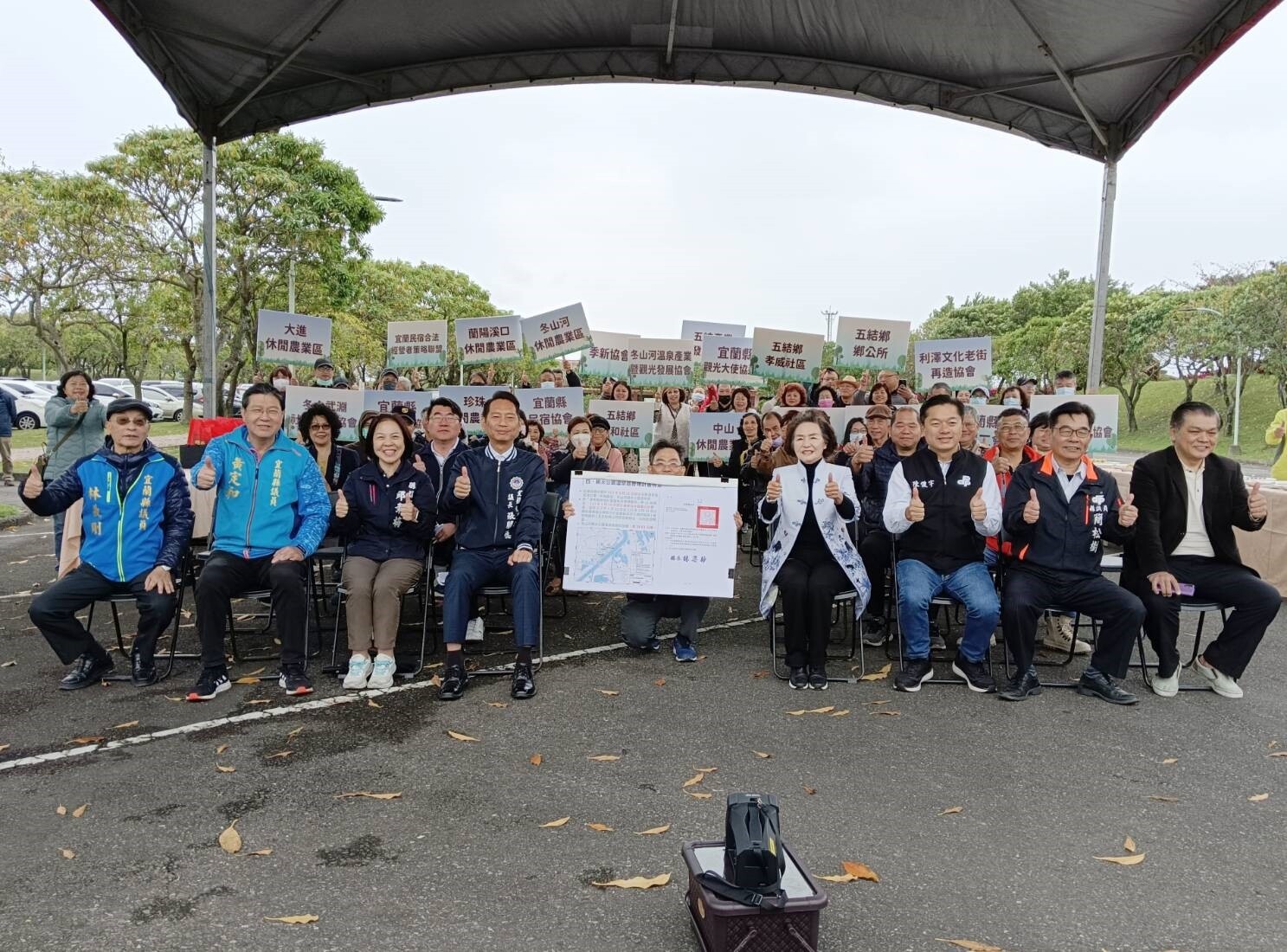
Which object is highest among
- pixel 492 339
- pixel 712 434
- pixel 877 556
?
pixel 492 339

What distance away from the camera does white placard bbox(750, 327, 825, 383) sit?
9.45m

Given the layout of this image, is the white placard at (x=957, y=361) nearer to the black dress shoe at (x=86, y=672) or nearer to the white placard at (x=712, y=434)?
the white placard at (x=712, y=434)

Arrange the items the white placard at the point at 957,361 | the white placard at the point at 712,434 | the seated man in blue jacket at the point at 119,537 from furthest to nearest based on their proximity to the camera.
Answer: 1. the white placard at the point at 957,361
2. the white placard at the point at 712,434
3. the seated man in blue jacket at the point at 119,537

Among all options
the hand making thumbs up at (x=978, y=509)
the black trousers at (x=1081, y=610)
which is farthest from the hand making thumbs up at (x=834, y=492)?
the black trousers at (x=1081, y=610)

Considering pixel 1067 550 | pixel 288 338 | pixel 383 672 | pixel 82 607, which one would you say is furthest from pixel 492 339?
pixel 1067 550

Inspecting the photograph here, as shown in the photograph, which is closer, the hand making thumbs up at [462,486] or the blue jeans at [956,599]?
the blue jeans at [956,599]

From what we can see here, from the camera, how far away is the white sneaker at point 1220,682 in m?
5.01

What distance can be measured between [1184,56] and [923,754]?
8.21 m

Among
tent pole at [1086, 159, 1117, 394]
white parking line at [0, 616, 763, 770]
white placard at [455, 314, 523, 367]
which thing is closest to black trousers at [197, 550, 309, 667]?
white parking line at [0, 616, 763, 770]

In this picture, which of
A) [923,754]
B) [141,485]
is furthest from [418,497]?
[923,754]

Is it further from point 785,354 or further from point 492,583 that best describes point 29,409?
point 492,583

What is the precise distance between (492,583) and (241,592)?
59.5 inches

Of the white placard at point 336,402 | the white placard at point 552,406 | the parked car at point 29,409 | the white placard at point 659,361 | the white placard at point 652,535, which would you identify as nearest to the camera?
the white placard at point 652,535

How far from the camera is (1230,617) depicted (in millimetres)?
5098
